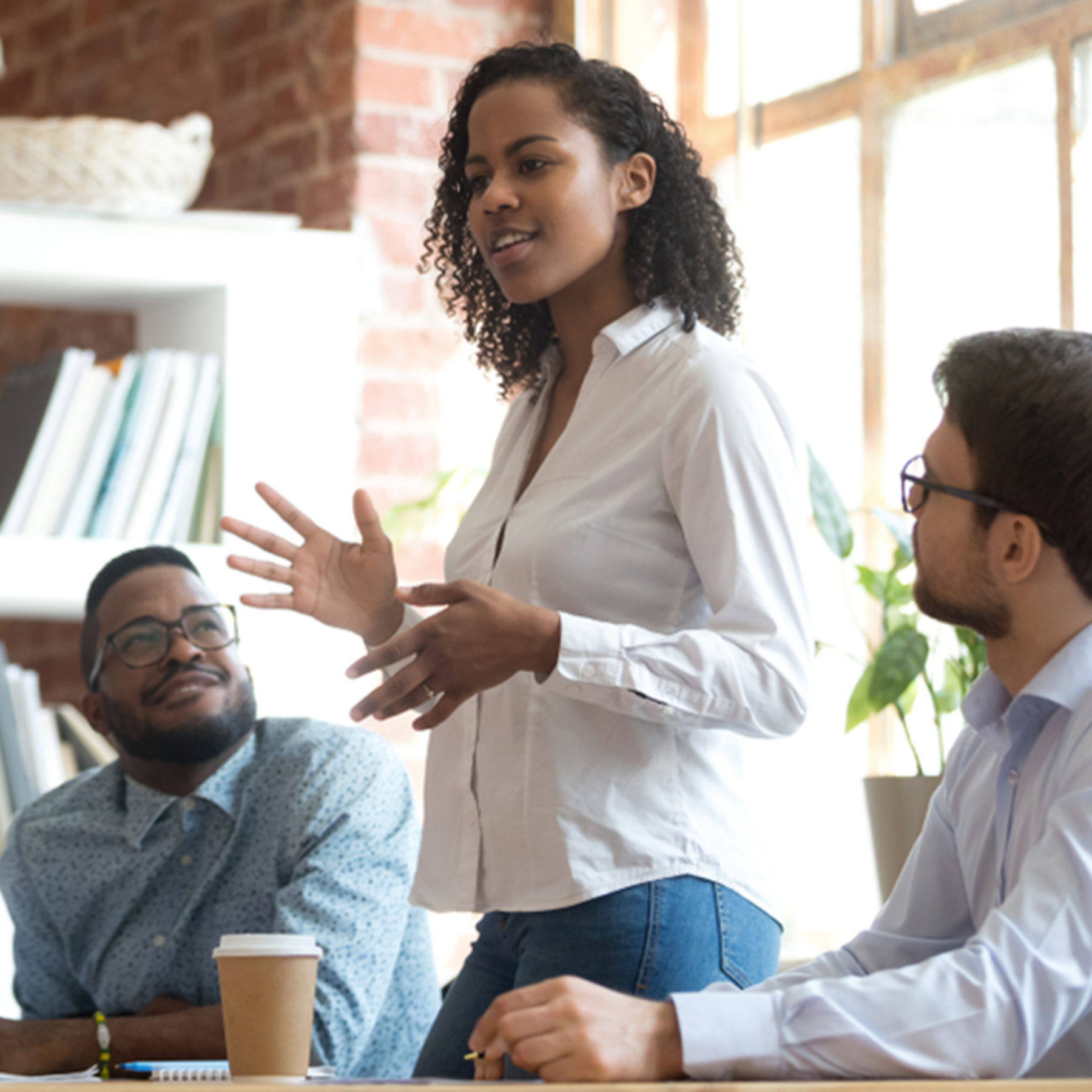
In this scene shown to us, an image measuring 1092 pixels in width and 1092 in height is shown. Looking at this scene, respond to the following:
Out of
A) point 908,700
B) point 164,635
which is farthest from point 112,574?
point 908,700

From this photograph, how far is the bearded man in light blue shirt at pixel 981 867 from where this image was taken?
94 centimetres

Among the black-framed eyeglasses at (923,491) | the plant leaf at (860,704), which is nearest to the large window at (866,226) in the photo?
the plant leaf at (860,704)

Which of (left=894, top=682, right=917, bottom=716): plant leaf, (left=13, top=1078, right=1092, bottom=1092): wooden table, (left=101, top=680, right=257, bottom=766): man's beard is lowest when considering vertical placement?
(left=13, top=1078, right=1092, bottom=1092): wooden table

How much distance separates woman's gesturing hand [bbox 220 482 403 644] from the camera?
1.52m

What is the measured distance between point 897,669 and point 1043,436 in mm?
882

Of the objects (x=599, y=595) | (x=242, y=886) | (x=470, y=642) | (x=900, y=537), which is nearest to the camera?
(x=470, y=642)

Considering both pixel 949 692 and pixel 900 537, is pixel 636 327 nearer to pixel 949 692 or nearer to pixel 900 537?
pixel 900 537

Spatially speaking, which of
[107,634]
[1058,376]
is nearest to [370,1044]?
[107,634]

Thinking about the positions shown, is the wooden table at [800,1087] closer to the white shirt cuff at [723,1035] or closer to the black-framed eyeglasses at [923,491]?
the white shirt cuff at [723,1035]

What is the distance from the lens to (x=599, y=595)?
141 cm

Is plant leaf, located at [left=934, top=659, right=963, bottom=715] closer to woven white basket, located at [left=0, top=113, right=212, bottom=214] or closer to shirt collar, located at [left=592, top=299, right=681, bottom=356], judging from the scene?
shirt collar, located at [left=592, top=299, right=681, bottom=356]

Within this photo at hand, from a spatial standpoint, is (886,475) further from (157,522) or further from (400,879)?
(157,522)

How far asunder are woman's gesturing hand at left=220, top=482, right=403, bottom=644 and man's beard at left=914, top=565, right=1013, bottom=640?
52cm

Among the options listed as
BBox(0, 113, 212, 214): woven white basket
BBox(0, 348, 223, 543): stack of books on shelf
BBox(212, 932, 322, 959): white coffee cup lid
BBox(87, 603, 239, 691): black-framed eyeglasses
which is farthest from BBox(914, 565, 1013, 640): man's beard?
BBox(0, 113, 212, 214): woven white basket
